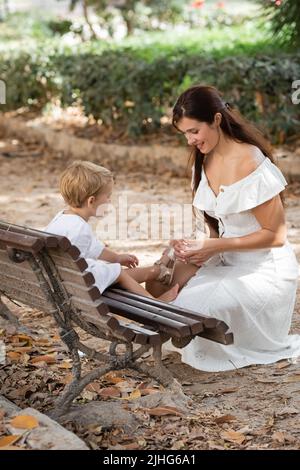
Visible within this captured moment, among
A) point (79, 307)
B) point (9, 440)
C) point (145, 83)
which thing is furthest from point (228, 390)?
point (145, 83)

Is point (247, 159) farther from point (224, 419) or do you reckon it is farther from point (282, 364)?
point (224, 419)

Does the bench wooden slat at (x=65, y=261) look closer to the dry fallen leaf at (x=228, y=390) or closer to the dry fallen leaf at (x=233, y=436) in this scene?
the dry fallen leaf at (x=233, y=436)

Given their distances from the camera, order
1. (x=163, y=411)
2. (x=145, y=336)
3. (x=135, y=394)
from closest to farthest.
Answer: (x=145, y=336)
(x=163, y=411)
(x=135, y=394)

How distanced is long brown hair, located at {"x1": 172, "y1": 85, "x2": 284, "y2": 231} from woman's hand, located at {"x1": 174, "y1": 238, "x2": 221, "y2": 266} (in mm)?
487

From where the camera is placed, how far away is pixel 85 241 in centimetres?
460

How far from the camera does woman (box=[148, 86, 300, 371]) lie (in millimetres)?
4863

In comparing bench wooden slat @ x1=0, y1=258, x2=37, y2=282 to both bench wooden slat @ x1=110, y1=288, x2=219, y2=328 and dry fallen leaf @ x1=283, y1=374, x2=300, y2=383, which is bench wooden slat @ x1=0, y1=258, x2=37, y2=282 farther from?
dry fallen leaf @ x1=283, y1=374, x2=300, y2=383

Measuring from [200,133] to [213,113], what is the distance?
0.41 ft

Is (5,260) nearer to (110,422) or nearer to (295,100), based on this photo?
(110,422)

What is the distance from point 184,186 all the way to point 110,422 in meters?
5.88

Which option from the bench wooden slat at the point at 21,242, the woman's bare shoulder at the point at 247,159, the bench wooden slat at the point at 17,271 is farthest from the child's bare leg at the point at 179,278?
the bench wooden slat at the point at 21,242

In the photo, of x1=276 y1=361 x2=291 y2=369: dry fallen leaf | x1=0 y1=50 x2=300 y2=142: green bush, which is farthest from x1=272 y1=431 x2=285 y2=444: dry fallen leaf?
x1=0 y1=50 x2=300 y2=142: green bush

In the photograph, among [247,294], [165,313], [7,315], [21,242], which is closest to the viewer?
[21,242]

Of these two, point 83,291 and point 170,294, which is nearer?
point 83,291
